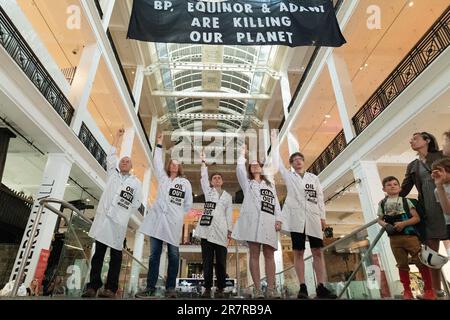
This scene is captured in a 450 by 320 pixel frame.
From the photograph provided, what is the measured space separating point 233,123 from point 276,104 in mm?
5388

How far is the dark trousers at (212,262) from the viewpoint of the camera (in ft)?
13.9

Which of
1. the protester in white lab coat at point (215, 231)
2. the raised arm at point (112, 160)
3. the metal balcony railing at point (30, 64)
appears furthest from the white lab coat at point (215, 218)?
the metal balcony railing at point (30, 64)

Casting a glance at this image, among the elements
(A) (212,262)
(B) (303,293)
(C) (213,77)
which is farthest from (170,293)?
(C) (213,77)

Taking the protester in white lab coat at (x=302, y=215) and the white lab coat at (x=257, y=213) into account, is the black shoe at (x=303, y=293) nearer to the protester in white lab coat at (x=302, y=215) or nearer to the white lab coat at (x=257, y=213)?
the protester in white lab coat at (x=302, y=215)

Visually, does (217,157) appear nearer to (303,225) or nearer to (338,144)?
(338,144)

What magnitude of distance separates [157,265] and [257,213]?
1.50 meters

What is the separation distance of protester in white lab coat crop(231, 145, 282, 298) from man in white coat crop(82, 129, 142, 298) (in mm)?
1517

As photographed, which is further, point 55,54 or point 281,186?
point 281,186

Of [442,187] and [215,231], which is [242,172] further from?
[442,187]

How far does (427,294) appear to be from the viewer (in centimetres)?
348

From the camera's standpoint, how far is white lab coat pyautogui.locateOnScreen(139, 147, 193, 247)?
13.8 ft

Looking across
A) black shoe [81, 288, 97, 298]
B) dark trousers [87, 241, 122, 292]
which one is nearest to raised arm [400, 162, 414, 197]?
dark trousers [87, 241, 122, 292]
